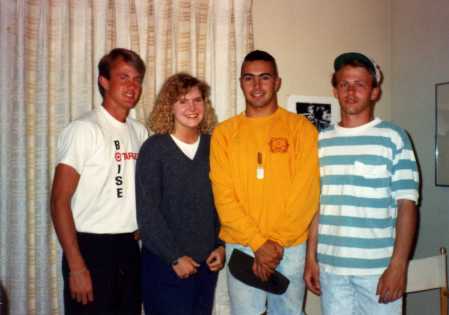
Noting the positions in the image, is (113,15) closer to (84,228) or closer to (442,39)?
(84,228)

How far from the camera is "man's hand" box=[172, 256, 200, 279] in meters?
1.64

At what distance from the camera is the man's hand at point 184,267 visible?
164cm

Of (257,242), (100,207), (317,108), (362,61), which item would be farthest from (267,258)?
(317,108)

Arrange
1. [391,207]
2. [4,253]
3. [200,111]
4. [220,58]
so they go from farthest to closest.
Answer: [220,58], [4,253], [200,111], [391,207]

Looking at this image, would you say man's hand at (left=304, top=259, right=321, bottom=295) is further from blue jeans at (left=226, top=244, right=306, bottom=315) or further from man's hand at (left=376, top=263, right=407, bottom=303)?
man's hand at (left=376, top=263, right=407, bottom=303)

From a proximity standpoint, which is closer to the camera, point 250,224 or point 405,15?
point 250,224

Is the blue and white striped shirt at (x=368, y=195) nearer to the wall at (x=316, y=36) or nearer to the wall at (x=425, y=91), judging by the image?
the wall at (x=425, y=91)

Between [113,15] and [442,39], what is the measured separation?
6.79 ft

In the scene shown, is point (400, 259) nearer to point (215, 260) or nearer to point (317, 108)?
point (215, 260)

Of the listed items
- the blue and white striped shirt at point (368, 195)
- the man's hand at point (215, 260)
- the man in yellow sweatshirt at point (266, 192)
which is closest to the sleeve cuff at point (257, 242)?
the man in yellow sweatshirt at point (266, 192)

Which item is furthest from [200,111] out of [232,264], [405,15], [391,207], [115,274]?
[405,15]

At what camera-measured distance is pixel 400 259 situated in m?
1.57

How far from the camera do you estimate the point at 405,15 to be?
266cm

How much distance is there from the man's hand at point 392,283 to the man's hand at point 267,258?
17.6 inches
